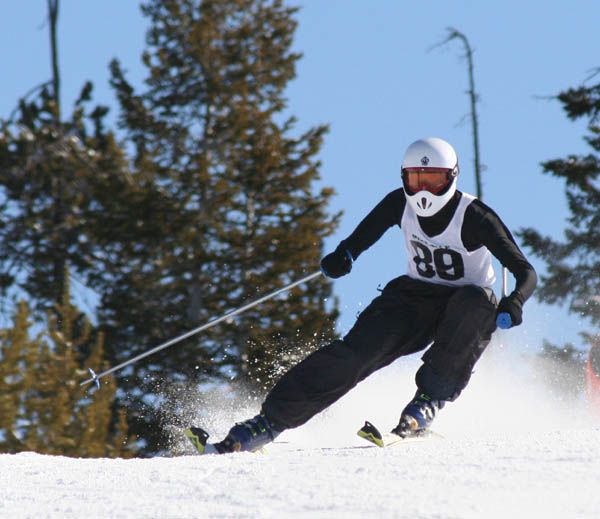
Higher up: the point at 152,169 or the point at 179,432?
the point at 152,169

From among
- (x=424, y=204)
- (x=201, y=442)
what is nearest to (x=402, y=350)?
(x=424, y=204)

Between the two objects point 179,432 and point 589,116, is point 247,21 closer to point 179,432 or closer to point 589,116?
point 589,116

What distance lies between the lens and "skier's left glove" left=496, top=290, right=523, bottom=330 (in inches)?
215

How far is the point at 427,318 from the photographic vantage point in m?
6.06

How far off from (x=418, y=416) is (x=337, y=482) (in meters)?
1.77

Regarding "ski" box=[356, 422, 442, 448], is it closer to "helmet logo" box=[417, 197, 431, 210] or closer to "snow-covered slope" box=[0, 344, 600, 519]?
"snow-covered slope" box=[0, 344, 600, 519]

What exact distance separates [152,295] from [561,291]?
10.7 m

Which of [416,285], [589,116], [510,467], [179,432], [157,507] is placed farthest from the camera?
[589,116]

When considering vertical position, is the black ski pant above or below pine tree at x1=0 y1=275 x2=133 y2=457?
below

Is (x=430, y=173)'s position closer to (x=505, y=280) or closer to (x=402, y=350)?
(x=505, y=280)

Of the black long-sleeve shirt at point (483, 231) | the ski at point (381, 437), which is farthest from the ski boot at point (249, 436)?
the black long-sleeve shirt at point (483, 231)

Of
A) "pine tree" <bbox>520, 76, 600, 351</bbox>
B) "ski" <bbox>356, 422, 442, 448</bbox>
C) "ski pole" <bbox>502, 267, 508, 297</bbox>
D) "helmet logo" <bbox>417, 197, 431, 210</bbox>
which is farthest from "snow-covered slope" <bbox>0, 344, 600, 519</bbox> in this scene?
"pine tree" <bbox>520, 76, 600, 351</bbox>

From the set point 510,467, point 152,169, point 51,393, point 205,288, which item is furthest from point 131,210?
point 510,467

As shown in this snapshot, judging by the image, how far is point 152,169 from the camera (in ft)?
95.5
